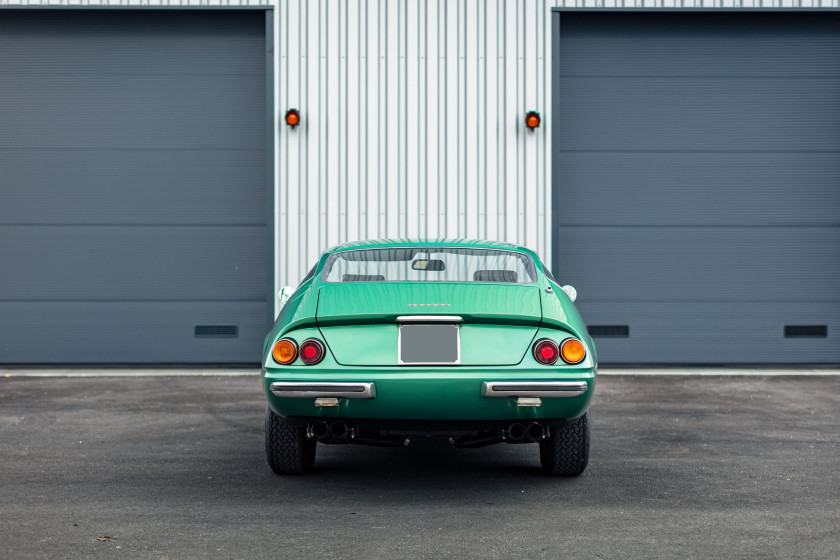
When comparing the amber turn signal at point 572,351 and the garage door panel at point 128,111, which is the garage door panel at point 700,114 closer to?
the garage door panel at point 128,111

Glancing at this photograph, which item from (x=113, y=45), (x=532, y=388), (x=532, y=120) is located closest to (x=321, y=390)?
(x=532, y=388)

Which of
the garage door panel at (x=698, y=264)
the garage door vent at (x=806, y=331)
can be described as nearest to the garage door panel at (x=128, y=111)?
the garage door panel at (x=698, y=264)

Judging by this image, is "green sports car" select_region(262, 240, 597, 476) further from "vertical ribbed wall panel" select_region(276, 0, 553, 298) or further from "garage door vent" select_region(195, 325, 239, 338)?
"garage door vent" select_region(195, 325, 239, 338)

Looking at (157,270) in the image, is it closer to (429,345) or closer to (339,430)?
(339,430)

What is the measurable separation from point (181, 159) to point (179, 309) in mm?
1751

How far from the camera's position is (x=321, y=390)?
15.0ft

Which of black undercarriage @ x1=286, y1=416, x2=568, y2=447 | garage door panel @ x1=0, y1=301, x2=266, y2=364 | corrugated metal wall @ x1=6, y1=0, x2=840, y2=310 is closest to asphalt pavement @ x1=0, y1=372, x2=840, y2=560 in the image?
black undercarriage @ x1=286, y1=416, x2=568, y2=447

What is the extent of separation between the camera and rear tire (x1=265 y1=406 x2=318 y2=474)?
516 centimetres

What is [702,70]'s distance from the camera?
449 inches

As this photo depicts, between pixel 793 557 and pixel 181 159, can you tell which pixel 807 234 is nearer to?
pixel 181 159

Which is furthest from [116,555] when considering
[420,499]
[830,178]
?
[830,178]

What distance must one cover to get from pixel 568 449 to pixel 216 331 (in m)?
6.78

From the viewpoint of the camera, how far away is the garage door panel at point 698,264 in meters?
11.3

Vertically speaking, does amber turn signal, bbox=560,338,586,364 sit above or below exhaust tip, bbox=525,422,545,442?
above
